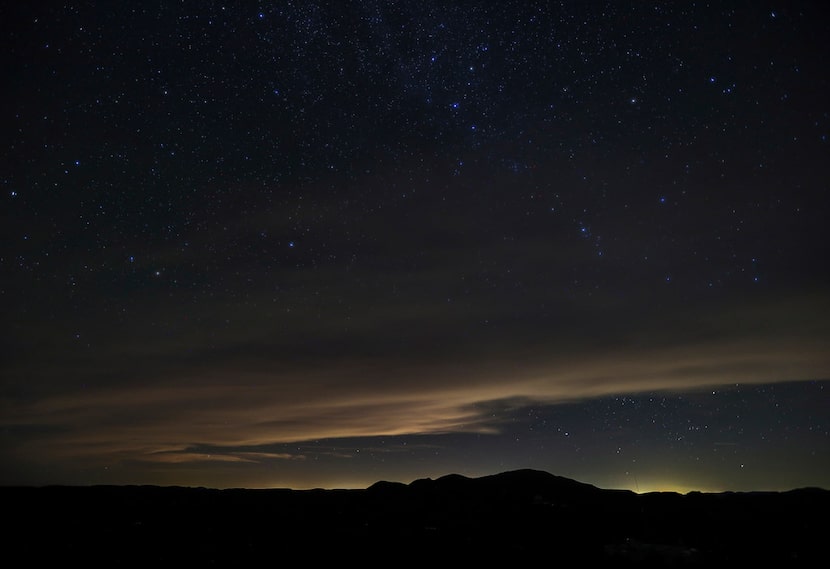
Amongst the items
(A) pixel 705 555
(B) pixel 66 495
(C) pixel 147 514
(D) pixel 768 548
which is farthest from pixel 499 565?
(B) pixel 66 495

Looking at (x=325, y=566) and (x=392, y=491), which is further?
(x=392, y=491)

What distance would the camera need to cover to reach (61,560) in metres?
12.2

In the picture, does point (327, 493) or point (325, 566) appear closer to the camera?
point (325, 566)

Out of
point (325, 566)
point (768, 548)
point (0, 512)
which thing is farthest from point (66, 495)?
point (768, 548)

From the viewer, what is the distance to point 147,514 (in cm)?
1850

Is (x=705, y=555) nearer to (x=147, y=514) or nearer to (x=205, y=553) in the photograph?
(x=205, y=553)

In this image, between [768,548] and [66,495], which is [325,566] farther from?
[66,495]

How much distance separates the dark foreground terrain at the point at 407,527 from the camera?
13.5m

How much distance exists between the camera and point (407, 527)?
58.9ft

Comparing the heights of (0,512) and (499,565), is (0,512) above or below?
above

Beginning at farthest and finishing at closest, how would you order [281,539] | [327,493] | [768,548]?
[327,493] → [281,539] → [768,548]

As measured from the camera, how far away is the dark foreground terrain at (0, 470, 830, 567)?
44.2ft

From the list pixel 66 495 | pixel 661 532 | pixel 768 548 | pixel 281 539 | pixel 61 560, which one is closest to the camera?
pixel 61 560

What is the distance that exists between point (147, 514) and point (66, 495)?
677cm
